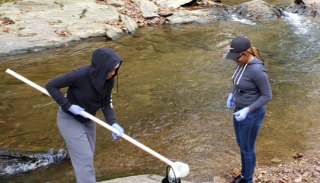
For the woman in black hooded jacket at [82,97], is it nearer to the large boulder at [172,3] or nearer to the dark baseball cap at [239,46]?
the dark baseball cap at [239,46]

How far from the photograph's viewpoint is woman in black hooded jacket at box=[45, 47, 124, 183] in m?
2.60

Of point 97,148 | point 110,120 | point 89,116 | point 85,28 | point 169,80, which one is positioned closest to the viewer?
point 89,116

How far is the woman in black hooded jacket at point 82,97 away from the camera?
8.53 ft

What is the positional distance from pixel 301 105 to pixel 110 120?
4773mm

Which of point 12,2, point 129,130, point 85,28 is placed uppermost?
point 12,2

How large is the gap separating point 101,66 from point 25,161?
259 centimetres

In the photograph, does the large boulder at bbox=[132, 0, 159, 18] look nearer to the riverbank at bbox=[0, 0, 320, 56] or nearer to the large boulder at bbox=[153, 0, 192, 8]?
the riverbank at bbox=[0, 0, 320, 56]

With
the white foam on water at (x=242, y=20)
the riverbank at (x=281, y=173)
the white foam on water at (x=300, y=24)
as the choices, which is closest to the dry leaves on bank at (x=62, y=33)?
the riverbank at (x=281, y=173)

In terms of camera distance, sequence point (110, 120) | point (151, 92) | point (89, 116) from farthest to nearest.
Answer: point (151, 92) → point (110, 120) → point (89, 116)

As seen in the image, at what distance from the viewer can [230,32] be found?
1294 cm

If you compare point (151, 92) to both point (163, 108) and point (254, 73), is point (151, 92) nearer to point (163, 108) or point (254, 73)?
point (163, 108)

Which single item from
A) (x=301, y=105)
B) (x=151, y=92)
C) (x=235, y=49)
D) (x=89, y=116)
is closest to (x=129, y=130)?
(x=151, y=92)

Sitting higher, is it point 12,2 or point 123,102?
point 12,2

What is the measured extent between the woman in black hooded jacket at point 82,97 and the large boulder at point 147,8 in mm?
12324
